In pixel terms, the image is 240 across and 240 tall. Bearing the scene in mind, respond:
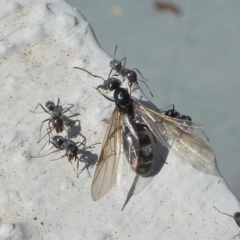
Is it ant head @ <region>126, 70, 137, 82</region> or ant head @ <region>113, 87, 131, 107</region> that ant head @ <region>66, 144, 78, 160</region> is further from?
ant head @ <region>126, 70, 137, 82</region>

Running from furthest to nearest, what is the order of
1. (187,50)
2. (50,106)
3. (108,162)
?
(187,50), (50,106), (108,162)

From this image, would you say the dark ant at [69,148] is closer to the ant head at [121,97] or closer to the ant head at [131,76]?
the ant head at [121,97]

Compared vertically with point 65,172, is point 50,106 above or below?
above

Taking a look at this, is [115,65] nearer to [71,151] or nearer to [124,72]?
[124,72]

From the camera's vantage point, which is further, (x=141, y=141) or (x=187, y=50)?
(x=187, y=50)

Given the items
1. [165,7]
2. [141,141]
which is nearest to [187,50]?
[165,7]

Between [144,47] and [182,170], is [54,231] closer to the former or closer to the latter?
[182,170]

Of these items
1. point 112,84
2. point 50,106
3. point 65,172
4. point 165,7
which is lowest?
point 65,172

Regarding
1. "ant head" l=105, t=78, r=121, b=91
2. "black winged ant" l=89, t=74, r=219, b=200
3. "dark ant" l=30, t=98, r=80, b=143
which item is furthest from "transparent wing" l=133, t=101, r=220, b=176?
"dark ant" l=30, t=98, r=80, b=143
